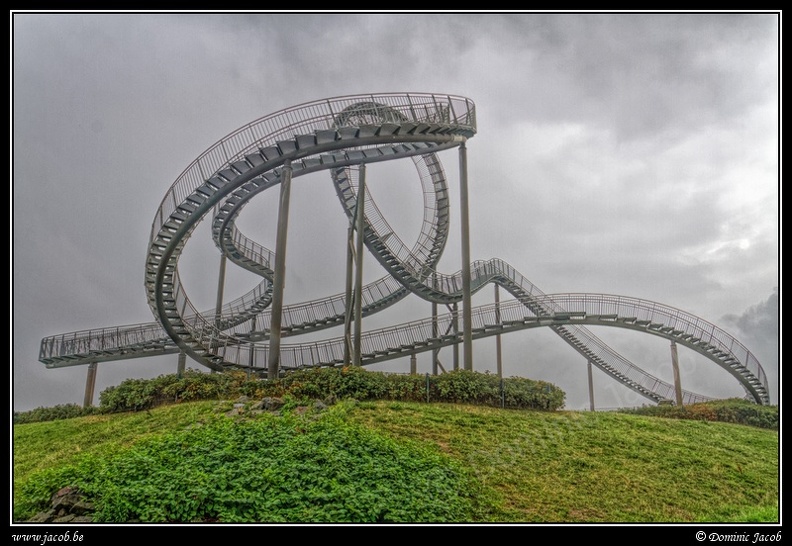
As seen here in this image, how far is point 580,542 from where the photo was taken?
28.2 ft

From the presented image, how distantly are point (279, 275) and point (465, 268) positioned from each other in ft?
22.1

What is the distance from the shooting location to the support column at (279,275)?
701 inches

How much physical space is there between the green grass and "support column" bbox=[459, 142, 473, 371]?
400 cm

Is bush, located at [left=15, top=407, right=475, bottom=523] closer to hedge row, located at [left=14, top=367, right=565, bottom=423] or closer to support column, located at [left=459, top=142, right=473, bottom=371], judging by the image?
hedge row, located at [left=14, top=367, right=565, bottom=423]

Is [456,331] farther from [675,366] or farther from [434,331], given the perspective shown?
[675,366]

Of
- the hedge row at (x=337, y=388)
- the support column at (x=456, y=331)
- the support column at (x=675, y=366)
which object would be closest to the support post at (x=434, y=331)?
the support column at (x=456, y=331)

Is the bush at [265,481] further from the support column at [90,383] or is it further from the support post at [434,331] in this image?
the support column at [90,383]

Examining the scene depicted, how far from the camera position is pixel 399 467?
10812 millimetres

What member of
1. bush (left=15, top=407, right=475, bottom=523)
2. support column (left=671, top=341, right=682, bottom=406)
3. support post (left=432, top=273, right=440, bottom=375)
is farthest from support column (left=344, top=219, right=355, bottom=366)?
support column (left=671, top=341, right=682, bottom=406)

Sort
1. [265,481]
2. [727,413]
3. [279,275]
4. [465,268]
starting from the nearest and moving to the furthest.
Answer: [265,481], [279,275], [465,268], [727,413]

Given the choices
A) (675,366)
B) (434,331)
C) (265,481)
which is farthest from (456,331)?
(265,481)

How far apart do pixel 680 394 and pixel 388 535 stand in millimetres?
23024

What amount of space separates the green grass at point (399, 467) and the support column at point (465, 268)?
13.1 ft

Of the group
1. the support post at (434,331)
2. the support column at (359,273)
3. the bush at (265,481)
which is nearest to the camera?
the bush at (265,481)
